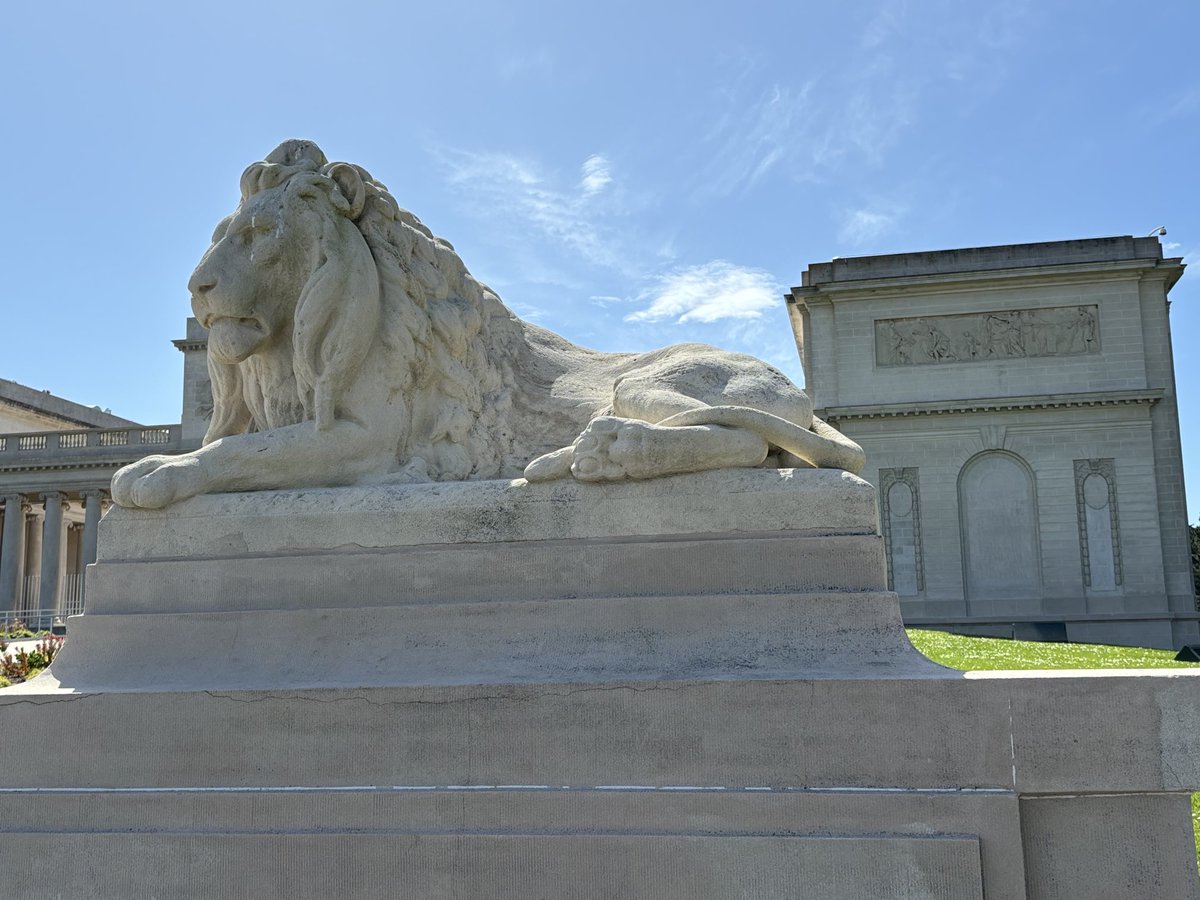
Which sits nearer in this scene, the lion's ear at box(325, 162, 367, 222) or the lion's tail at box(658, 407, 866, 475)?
the lion's tail at box(658, 407, 866, 475)

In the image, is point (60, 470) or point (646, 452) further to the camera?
point (60, 470)

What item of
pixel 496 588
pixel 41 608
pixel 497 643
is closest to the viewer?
pixel 497 643

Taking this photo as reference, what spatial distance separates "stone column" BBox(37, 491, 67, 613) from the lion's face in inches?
1433

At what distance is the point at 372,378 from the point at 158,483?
995mm

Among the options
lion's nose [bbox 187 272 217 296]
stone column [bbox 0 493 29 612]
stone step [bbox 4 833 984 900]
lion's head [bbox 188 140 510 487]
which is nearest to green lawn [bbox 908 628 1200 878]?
lion's head [bbox 188 140 510 487]

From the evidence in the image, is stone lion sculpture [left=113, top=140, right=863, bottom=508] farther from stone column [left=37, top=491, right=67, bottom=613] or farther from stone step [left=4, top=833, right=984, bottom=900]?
stone column [left=37, top=491, right=67, bottom=613]

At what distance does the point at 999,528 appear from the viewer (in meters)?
27.5

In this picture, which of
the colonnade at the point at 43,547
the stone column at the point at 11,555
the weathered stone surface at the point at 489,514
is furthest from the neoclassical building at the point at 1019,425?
the weathered stone surface at the point at 489,514

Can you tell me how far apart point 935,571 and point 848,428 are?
451 centimetres

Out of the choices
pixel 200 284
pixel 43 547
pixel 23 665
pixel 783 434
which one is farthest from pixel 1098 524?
pixel 43 547

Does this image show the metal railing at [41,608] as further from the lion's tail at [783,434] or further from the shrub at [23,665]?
the lion's tail at [783,434]

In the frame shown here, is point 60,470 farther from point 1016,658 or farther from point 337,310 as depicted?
point 337,310

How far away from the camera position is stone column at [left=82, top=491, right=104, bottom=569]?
34.2 m

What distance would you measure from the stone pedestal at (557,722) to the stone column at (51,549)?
36476 mm
